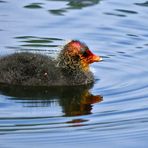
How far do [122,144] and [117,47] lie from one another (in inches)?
181

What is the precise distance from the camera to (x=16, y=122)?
10266 millimetres

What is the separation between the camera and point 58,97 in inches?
461

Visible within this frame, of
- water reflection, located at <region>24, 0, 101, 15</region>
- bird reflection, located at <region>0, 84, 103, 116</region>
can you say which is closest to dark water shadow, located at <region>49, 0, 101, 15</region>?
water reflection, located at <region>24, 0, 101, 15</region>

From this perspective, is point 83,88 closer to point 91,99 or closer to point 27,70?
point 91,99

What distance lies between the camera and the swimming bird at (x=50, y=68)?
11891 millimetres

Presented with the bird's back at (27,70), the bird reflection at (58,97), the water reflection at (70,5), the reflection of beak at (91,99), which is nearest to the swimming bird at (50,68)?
the bird's back at (27,70)

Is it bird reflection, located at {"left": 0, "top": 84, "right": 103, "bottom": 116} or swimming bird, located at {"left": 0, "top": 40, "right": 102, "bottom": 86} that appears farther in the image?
swimming bird, located at {"left": 0, "top": 40, "right": 102, "bottom": 86}

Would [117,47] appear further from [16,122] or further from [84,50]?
[16,122]

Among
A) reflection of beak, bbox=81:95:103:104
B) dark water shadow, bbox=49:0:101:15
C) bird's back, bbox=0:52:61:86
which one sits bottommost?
reflection of beak, bbox=81:95:103:104

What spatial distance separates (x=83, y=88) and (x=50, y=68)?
2.12 feet

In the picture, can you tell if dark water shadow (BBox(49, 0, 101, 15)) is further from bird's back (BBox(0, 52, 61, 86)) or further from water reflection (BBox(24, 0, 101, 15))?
bird's back (BBox(0, 52, 61, 86))

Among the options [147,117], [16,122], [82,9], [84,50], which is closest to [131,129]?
[147,117]

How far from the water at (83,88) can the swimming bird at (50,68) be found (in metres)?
0.14

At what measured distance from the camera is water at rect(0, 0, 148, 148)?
9.84 m
